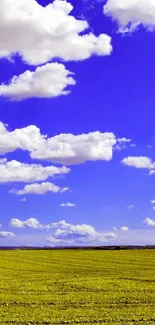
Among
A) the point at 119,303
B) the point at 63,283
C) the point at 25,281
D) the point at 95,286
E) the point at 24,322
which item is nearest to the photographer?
the point at 24,322

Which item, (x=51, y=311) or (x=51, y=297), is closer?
(x=51, y=311)

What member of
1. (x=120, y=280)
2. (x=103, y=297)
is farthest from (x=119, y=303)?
(x=120, y=280)

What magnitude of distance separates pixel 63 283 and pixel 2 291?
4.05 meters

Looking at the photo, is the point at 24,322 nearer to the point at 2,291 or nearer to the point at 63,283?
the point at 2,291

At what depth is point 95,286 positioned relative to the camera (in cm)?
2947

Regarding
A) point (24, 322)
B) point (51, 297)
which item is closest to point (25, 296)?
point (51, 297)

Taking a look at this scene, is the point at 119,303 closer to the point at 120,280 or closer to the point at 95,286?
the point at 95,286

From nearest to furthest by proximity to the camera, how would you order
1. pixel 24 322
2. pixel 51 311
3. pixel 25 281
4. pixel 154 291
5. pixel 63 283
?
pixel 24 322 → pixel 51 311 → pixel 154 291 → pixel 63 283 → pixel 25 281

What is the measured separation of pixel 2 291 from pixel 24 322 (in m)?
10.3

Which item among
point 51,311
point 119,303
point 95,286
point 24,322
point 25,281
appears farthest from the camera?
point 25,281

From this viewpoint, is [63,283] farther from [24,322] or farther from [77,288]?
[24,322]

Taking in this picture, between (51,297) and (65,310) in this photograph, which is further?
(51,297)

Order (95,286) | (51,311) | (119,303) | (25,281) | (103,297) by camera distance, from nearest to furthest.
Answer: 1. (51,311)
2. (119,303)
3. (103,297)
4. (95,286)
5. (25,281)

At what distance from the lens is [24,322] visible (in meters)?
18.8
